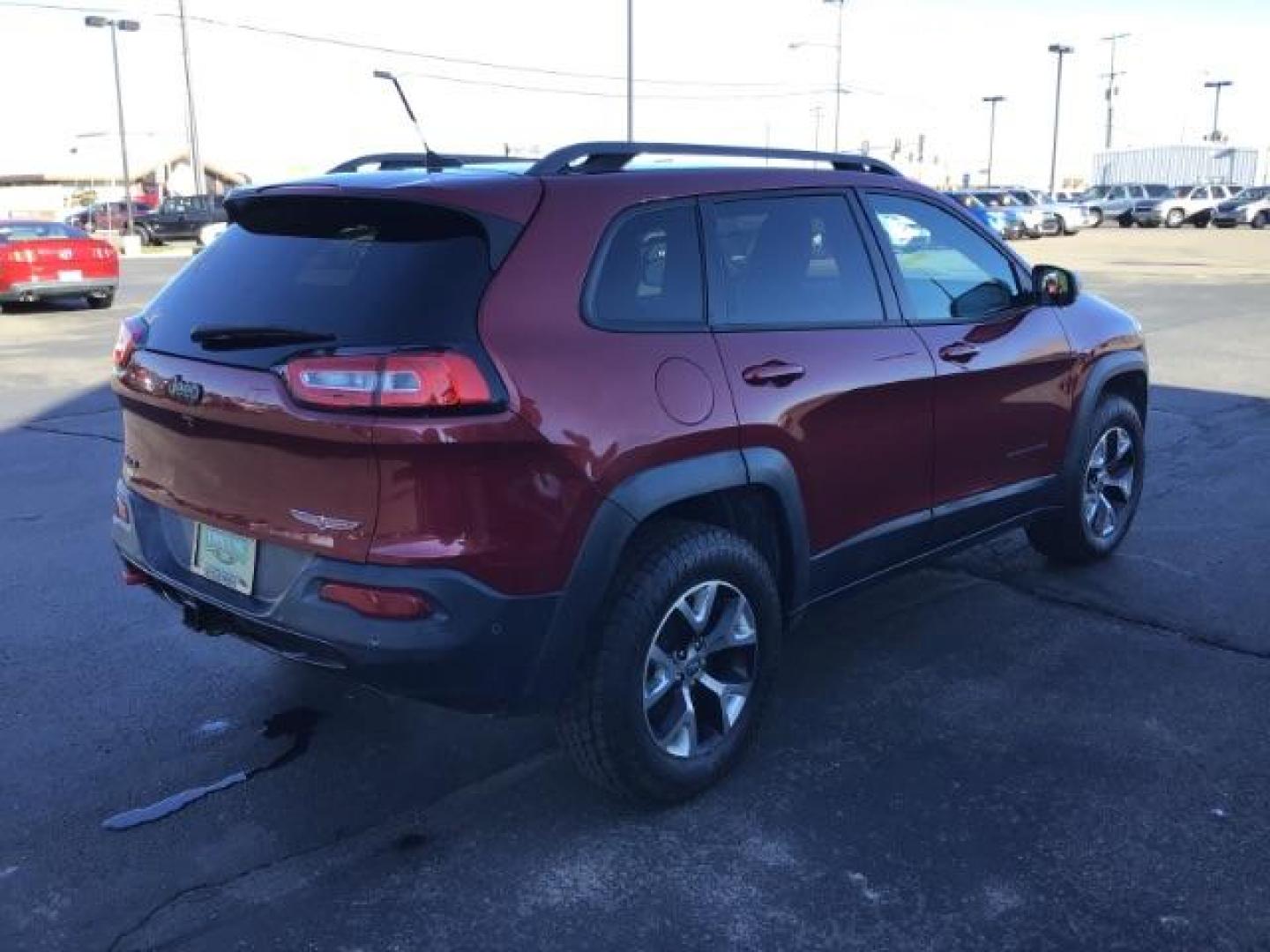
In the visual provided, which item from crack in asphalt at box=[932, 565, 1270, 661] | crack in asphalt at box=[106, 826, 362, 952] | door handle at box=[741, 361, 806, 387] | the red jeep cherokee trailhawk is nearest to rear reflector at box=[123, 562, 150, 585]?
the red jeep cherokee trailhawk

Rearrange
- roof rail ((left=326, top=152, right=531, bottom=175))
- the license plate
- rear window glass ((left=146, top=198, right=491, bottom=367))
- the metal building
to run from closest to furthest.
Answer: rear window glass ((left=146, top=198, right=491, bottom=367)) < the license plate < roof rail ((left=326, top=152, right=531, bottom=175)) < the metal building

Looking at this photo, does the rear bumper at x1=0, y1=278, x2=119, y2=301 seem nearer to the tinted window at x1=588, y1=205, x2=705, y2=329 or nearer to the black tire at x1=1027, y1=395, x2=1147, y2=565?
the black tire at x1=1027, y1=395, x2=1147, y2=565

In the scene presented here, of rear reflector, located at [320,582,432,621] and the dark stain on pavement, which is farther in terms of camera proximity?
the dark stain on pavement

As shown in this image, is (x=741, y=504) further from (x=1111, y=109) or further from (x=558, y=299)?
(x=1111, y=109)

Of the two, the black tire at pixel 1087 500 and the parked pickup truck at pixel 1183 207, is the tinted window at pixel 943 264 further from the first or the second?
the parked pickup truck at pixel 1183 207

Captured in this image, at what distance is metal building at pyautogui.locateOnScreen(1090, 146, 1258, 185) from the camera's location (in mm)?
73000

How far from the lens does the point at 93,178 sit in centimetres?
8056

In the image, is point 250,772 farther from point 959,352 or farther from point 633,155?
point 959,352

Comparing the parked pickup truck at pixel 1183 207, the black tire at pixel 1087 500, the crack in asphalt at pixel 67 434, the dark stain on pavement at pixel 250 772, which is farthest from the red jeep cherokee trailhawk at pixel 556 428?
the parked pickup truck at pixel 1183 207

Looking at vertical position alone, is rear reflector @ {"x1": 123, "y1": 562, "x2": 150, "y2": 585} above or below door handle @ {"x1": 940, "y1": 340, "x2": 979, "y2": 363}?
below

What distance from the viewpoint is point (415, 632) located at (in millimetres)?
2797

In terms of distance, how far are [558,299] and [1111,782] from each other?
85.1 inches

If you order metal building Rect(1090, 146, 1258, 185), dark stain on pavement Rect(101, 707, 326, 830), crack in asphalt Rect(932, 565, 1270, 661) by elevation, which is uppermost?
metal building Rect(1090, 146, 1258, 185)

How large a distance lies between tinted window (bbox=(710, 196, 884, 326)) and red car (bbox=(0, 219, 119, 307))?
16.2m
